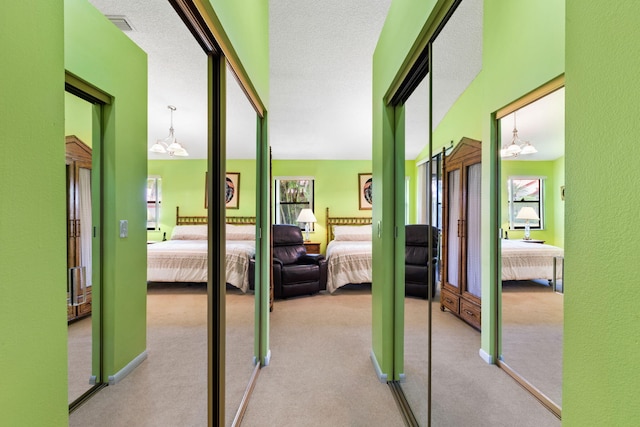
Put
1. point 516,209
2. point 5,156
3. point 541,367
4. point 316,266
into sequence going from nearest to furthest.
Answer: point 5,156 < point 541,367 < point 516,209 < point 316,266

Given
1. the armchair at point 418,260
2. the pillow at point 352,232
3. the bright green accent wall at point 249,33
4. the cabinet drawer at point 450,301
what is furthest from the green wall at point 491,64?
the pillow at point 352,232

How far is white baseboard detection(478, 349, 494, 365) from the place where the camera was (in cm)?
101

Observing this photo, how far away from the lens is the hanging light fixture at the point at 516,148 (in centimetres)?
76

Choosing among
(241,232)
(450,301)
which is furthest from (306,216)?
(450,301)

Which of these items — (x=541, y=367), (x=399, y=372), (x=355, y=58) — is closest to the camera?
(x=541, y=367)

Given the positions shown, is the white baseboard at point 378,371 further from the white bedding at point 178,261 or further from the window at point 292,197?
the window at point 292,197

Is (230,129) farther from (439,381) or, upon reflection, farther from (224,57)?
(439,381)

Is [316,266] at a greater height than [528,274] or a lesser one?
lesser

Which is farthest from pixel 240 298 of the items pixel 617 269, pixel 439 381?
pixel 617 269

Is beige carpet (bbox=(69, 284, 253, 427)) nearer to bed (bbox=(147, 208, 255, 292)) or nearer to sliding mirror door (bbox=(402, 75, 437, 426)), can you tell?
bed (bbox=(147, 208, 255, 292))

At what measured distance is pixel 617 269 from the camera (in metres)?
0.46

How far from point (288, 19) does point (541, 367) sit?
3.03 m

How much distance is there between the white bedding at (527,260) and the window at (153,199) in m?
1.09

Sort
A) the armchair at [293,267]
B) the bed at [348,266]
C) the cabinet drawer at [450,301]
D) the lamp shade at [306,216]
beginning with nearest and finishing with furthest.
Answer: the cabinet drawer at [450,301] → the armchair at [293,267] → the bed at [348,266] → the lamp shade at [306,216]
